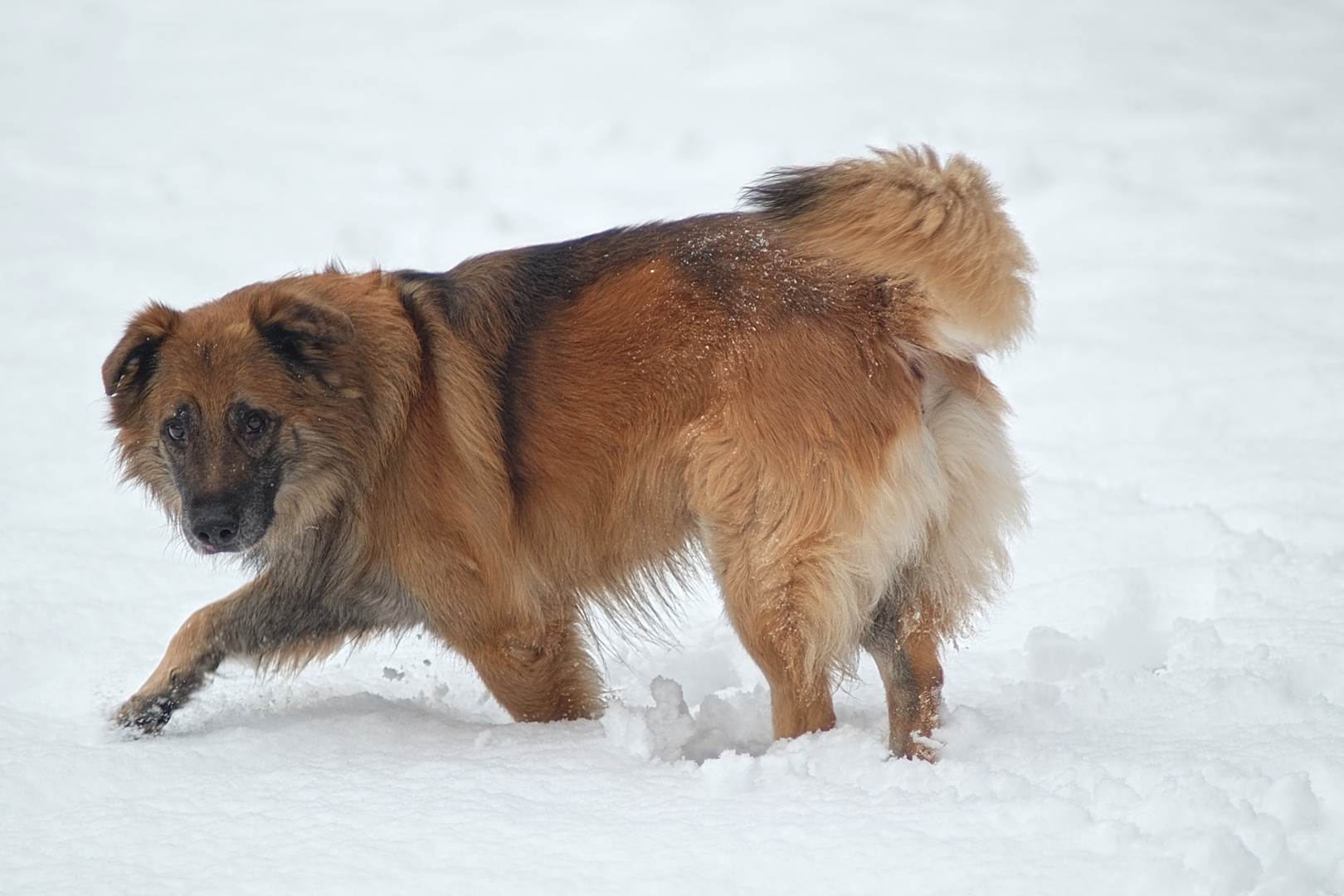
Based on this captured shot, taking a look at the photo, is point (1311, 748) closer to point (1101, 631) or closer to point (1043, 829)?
point (1043, 829)

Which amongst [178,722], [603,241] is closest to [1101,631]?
[603,241]

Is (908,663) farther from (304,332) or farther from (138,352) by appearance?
(138,352)

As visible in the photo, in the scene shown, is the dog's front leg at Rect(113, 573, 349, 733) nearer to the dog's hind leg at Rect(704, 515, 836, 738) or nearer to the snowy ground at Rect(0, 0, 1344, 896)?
the snowy ground at Rect(0, 0, 1344, 896)

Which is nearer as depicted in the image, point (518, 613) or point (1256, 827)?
point (1256, 827)

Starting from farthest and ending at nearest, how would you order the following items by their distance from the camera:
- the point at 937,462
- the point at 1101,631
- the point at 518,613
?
the point at 1101,631 < the point at 518,613 < the point at 937,462

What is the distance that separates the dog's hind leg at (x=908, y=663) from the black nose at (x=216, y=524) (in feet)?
6.11

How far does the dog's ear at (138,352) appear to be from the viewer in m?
3.41

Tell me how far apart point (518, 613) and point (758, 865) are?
142 cm

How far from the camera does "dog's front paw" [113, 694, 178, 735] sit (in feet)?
11.5

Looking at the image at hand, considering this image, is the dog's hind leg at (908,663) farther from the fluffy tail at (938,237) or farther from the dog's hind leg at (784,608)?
the fluffy tail at (938,237)

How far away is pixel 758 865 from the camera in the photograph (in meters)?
2.28

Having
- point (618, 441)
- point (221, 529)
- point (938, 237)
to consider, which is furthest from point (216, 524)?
point (938, 237)

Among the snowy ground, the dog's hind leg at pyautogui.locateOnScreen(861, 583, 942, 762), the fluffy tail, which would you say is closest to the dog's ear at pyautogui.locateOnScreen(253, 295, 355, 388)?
the snowy ground

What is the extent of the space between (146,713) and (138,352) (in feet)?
3.66
